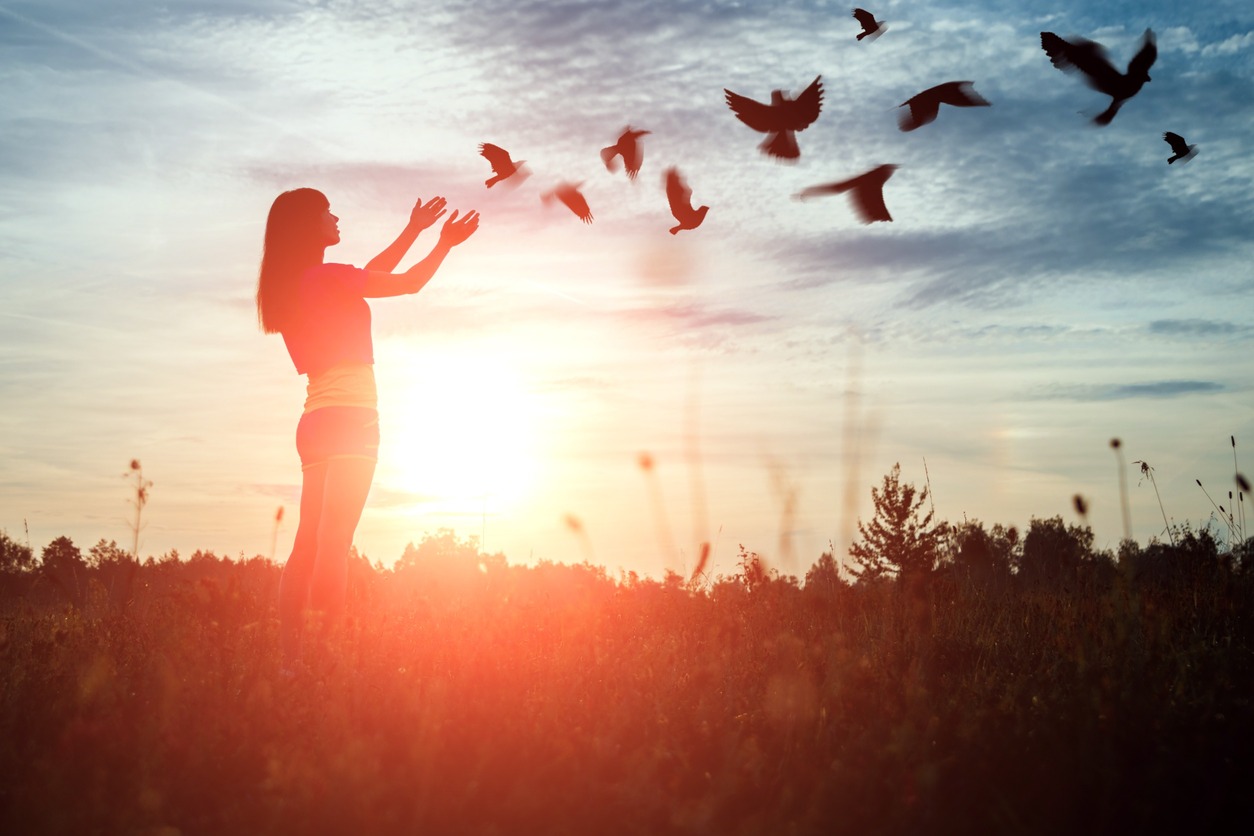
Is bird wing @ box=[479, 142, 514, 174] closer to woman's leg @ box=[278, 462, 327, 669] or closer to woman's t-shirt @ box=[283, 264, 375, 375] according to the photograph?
woman's t-shirt @ box=[283, 264, 375, 375]

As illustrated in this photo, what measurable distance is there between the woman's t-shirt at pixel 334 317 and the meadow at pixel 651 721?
1645mm

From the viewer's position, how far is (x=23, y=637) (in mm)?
6480

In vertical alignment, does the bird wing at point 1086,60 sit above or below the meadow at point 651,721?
above

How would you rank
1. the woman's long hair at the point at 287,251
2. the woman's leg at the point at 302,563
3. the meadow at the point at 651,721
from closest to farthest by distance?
the meadow at the point at 651,721, the woman's leg at the point at 302,563, the woman's long hair at the point at 287,251

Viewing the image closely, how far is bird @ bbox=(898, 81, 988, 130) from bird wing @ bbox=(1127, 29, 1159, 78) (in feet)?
2.28

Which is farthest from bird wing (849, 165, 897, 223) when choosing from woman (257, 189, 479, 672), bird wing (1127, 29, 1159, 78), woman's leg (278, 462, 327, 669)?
woman's leg (278, 462, 327, 669)

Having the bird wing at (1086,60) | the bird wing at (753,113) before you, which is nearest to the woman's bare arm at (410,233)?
the bird wing at (753,113)

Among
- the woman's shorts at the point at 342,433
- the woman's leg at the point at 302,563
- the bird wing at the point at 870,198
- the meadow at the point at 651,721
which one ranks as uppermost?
the bird wing at the point at 870,198

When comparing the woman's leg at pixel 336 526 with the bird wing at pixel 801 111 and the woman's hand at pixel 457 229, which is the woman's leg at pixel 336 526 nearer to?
the woman's hand at pixel 457 229

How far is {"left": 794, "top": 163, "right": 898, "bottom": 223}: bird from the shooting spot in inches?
190

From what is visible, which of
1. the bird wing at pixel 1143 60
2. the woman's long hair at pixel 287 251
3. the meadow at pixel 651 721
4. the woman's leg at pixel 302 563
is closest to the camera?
the meadow at pixel 651 721

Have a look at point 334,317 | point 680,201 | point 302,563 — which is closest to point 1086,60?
point 680,201

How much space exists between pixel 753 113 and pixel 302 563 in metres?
3.39

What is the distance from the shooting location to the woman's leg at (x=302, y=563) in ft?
18.1
